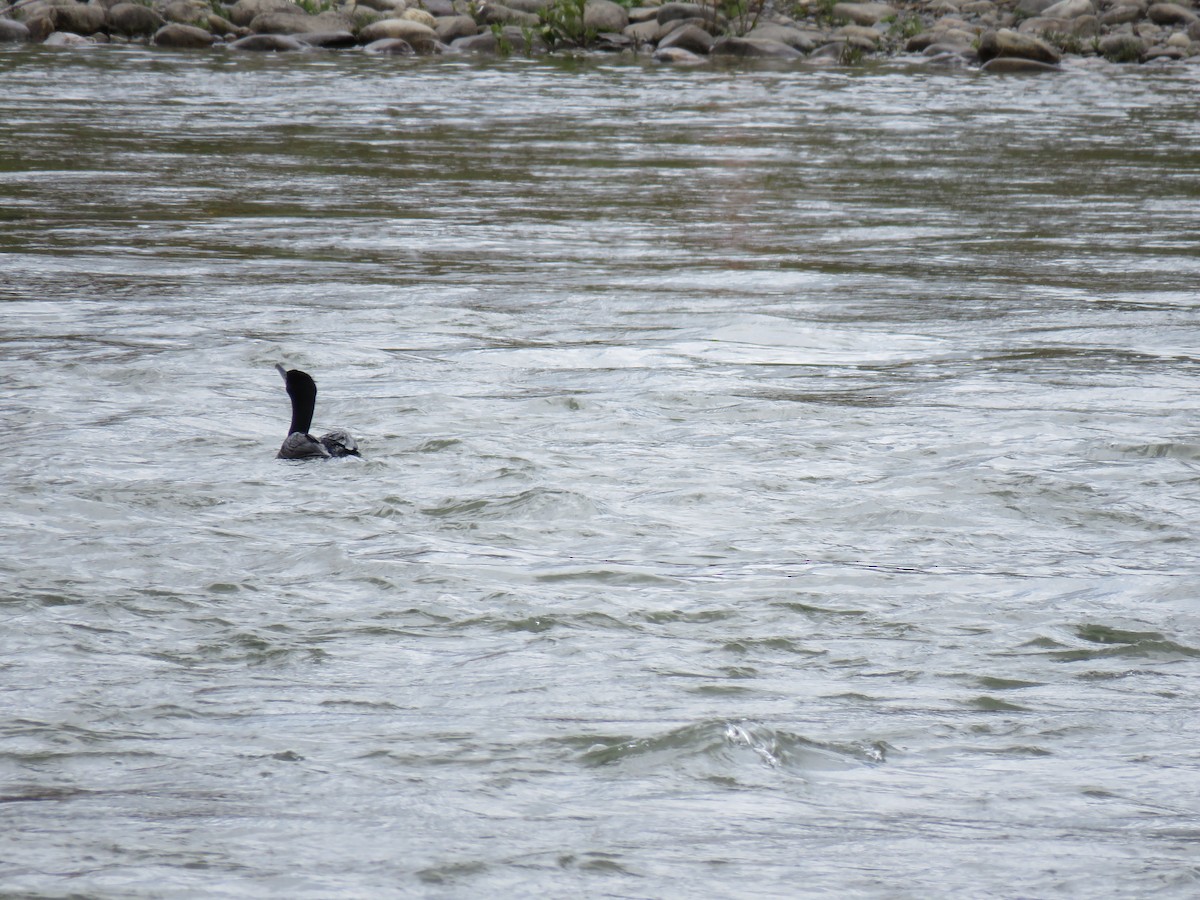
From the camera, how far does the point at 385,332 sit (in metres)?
6.28

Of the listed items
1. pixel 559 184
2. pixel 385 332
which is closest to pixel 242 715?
pixel 385 332

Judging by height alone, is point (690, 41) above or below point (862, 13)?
below

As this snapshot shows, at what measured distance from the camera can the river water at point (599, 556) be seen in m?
2.56

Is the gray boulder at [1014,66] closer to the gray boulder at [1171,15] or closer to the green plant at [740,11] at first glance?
the green plant at [740,11]

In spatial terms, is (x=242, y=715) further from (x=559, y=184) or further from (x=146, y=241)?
(x=559, y=184)

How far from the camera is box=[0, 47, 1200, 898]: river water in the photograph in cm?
256

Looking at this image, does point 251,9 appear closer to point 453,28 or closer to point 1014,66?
point 453,28

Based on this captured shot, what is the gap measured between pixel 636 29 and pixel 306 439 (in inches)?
916

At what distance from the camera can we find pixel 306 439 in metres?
4.54

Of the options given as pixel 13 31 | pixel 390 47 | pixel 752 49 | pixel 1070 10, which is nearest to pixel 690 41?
pixel 752 49

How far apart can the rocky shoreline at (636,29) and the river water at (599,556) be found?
52.9 feet

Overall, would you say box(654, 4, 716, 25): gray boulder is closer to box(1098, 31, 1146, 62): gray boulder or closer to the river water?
box(1098, 31, 1146, 62): gray boulder

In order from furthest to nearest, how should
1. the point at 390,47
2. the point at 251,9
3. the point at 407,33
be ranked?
1. the point at 251,9
2. the point at 407,33
3. the point at 390,47

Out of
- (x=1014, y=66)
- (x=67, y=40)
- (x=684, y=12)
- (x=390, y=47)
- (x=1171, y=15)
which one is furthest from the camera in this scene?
(x=1171, y=15)
